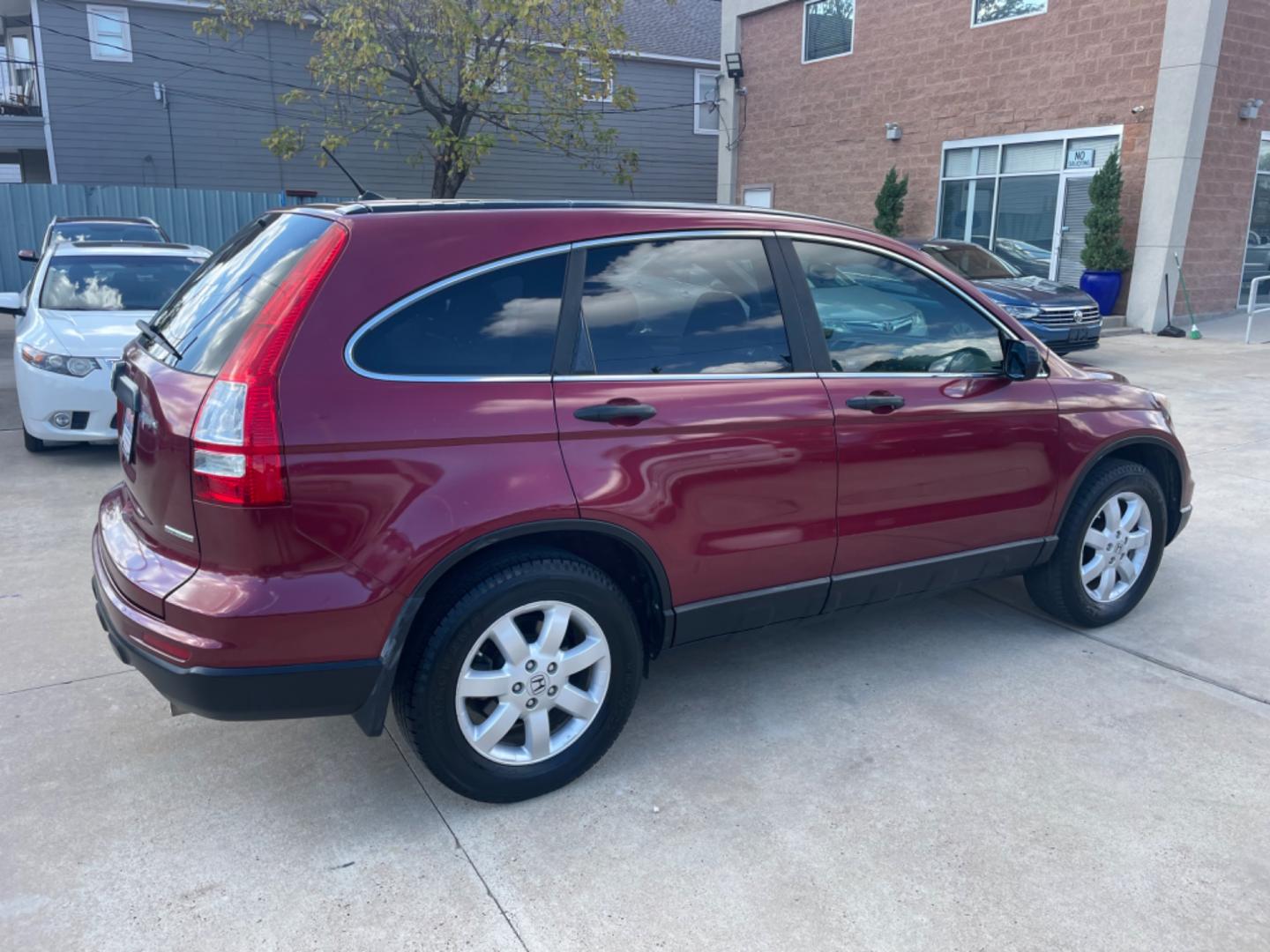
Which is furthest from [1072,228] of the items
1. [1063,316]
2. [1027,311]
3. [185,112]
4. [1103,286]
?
[185,112]

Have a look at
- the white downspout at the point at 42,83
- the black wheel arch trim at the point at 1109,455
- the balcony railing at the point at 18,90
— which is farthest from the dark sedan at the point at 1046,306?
the balcony railing at the point at 18,90

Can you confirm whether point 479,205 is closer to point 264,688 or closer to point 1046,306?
point 264,688

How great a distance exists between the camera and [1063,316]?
11508mm

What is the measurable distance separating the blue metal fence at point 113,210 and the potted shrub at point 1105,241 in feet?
44.0

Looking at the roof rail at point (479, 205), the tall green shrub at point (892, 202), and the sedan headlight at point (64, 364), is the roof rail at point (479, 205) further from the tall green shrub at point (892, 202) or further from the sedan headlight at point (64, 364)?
the tall green shrub at point (892, 202)

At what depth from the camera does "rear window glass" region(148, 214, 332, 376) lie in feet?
8.87

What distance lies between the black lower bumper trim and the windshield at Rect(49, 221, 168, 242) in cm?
1066

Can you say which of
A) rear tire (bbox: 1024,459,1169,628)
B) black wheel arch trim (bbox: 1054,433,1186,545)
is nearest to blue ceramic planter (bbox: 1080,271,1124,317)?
black wheel arch trim (bbox: 1054,433,1186,545)

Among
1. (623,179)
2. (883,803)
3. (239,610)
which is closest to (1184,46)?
(623,179)

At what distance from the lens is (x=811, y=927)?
2473 mm

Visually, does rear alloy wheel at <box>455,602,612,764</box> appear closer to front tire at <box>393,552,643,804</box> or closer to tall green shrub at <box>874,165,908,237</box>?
front tire at <box>393,552,643,804</box>

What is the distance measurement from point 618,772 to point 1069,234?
607 inches

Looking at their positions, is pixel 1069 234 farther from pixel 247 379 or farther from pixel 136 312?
pixel 247 379

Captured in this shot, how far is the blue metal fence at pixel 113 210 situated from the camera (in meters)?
16.3
